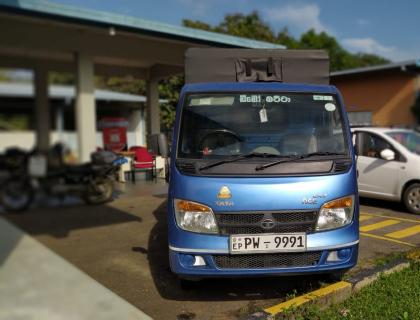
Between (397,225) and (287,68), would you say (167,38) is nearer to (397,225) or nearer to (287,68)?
(287,68)

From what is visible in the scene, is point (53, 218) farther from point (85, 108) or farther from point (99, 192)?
point (85, 108)

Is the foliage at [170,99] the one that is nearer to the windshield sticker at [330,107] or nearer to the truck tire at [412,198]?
the windshield sticker at [330,107]

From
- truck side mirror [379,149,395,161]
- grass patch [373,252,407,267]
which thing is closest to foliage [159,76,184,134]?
grass patch [373,252,407,267]

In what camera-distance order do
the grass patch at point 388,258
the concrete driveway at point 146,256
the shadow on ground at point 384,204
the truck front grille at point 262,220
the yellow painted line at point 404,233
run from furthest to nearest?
the shadow on ground at point 384,204 → the yellow painted line at point 404,233 → the grass patch at point 388,258 → the truck front grille at point 262,220 → the concrete driveway at point 146,256

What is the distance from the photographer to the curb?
3.40 meters

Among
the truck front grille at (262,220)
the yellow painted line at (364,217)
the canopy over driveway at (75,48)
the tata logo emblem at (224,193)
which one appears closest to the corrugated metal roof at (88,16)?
the canopy over driveway at (75,48)

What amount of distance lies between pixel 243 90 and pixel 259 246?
1539 mm

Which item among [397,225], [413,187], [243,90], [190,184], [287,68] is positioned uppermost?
[287,68]

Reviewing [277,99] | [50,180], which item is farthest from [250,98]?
[50,180]

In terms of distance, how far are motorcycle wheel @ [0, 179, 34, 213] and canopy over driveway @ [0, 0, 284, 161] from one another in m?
0.24

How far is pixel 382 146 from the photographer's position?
7930 millimetres

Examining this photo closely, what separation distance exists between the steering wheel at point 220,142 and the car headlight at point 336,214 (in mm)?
925

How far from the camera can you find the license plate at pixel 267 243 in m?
3.45

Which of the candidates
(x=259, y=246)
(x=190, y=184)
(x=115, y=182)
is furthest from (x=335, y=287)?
(x=115, y=182)
